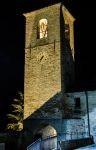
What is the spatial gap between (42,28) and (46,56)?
3.56 m

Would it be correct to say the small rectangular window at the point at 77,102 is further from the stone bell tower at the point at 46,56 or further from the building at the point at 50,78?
the stone bell tower at the point at 46,56

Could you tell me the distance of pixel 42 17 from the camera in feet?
86.8

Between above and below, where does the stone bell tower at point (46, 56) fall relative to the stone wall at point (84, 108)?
above

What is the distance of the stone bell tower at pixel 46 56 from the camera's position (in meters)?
24.1

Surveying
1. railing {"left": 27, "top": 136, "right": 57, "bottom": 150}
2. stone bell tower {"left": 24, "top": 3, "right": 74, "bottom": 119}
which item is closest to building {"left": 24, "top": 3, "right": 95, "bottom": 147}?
stone bell tower {"left": 24, "top": 3, "right": 74, "bottom": 119}

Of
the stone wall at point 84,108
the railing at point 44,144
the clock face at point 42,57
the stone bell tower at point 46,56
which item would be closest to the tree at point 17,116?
the stone bell tower at point 46,56

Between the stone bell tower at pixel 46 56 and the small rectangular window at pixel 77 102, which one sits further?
the stone bell tower at pixel 46 56

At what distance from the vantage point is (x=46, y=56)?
25.0m

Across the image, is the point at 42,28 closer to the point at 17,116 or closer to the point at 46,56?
the point at 46,56

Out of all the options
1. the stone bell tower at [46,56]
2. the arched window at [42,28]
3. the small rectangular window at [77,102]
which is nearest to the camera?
the small rectangular window at [77,102]

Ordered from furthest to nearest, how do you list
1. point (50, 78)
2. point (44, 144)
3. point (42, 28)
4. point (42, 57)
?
point (42, 28), point (42, 57), point (50, 78), point (44, 144)

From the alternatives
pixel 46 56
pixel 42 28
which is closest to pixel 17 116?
pixel 46 56

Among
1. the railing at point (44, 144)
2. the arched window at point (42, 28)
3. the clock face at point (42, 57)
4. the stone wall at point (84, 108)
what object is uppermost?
the arched window at point (42, 28)

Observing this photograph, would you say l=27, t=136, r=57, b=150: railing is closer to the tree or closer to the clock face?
the clock face
